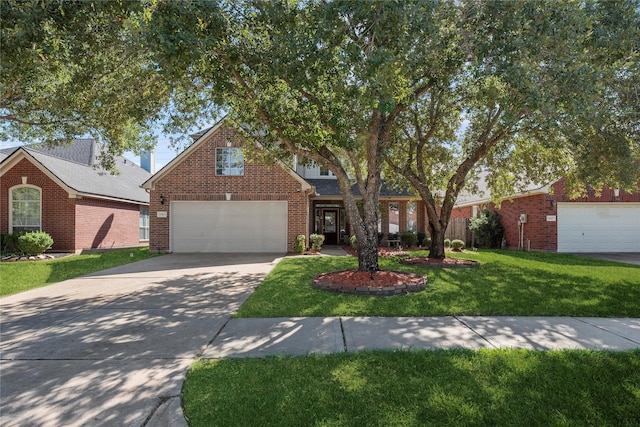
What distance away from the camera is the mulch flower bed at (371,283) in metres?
7.03

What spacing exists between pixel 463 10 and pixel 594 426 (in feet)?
22.3

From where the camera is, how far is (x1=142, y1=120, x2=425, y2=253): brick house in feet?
51.0

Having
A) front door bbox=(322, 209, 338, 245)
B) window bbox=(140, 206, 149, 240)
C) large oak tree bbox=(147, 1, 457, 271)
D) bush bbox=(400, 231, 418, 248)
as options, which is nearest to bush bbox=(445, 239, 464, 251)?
bush bbox=(400, 231, 418, 248)

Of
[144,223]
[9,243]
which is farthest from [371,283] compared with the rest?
[144,223]

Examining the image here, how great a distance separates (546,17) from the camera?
241 inches

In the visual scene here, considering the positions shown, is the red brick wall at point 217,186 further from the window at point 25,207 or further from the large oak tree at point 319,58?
the large oak tree at point 319,58

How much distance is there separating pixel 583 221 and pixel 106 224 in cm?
2266

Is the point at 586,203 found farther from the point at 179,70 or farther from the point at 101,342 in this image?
the point at 101,342

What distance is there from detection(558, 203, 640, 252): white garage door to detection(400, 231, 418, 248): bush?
6441mm

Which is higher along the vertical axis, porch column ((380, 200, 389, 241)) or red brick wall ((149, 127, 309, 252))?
red brick wall ((149, 127, 309, 252))

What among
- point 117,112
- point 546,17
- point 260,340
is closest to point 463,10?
point 546,17

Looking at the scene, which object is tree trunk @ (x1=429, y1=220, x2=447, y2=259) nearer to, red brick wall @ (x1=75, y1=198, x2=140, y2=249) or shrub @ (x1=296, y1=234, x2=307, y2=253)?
shrub @ (x1=296, y1=234, x2=307, y2=253)

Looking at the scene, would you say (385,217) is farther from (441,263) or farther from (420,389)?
(420,389)

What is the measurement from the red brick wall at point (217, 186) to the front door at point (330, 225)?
4.65 meters
